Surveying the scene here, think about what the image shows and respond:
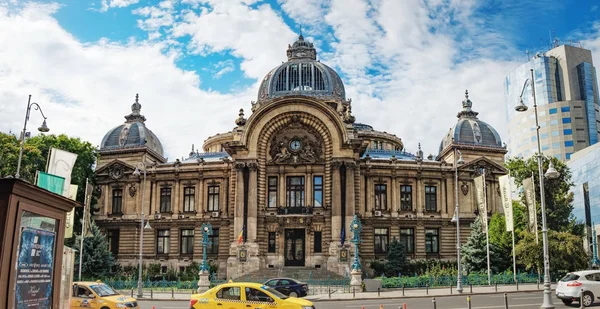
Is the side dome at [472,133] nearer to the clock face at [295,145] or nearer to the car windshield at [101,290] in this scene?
the clock face at [295,145]

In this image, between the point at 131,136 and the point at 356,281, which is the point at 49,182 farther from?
the point at 131,136

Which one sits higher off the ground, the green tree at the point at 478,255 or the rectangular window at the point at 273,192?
the rectangular window at the point at 273,192

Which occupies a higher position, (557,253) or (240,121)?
(240,121)

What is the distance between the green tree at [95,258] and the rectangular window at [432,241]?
31086mm

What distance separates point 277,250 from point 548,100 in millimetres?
83216

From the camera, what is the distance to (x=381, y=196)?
5744 centimetres

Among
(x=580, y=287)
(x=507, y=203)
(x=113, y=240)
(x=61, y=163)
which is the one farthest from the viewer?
(x=113, y=240)

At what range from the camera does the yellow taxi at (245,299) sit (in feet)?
68.4

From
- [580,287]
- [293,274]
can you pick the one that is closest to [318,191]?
[293,274]

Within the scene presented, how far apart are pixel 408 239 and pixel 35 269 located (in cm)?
4827

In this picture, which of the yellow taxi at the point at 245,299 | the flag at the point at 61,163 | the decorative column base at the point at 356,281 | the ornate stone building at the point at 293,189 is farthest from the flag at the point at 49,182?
the ornate stone building at the point at 293,189

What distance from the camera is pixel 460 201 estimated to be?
58562 millimetres

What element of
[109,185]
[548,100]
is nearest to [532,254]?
[109,185]

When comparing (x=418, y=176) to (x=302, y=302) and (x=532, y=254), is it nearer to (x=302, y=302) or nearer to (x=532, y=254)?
(x=532, y=254)
